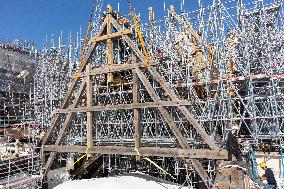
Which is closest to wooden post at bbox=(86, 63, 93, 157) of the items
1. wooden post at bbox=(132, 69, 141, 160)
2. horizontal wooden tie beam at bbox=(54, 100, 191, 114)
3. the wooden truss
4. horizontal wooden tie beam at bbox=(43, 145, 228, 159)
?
the wooden truss

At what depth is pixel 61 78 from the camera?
63.9ft

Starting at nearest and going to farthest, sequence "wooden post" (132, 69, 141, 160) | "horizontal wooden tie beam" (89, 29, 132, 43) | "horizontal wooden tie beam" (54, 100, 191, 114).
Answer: "horizontal wooden tie beam" (54, 100, 191, 114), "wooden post" (132, 69, 141, 160), "horizontal wooden tie beam" (89, 29, 132, 43)

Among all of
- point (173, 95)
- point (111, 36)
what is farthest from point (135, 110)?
point (111, 36)

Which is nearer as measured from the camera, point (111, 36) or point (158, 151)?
point (158, 151)

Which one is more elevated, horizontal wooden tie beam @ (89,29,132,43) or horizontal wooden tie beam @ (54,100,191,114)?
horizontal wooden tie beam @ (89,29,132,43)

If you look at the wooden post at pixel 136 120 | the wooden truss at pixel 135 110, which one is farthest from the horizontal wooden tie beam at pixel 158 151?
the wooden post at pixel 136 120

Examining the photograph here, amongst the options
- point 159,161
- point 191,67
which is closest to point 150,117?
point 159,161

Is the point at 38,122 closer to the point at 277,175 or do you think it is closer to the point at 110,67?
the point at 110,67

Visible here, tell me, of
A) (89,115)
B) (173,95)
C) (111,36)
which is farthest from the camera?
(111,36)

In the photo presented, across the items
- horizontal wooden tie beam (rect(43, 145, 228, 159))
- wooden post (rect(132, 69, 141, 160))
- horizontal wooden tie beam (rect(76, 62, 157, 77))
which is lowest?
horizontal wooden tie beam (rect(43, 145, 228, 159))

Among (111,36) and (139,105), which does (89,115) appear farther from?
(111,36)

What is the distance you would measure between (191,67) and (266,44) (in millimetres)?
3816

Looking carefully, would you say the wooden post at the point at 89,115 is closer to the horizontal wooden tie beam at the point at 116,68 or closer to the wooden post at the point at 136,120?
the horizontal wooden tie beam at the point at 116,68

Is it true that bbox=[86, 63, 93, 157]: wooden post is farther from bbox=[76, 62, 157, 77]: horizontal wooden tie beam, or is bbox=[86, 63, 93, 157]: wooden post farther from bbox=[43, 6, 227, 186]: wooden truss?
bbox=[76, 62, 157, 77]: horizontal wooden tie beam
